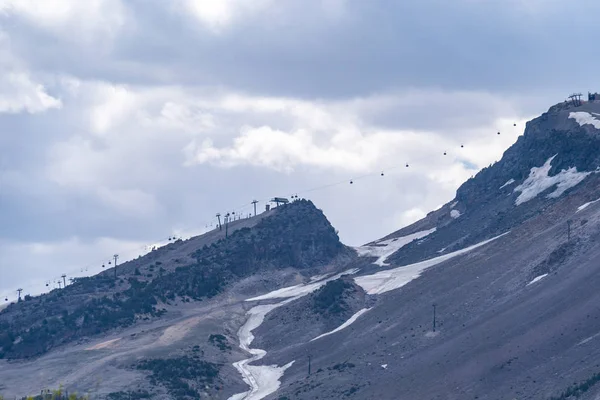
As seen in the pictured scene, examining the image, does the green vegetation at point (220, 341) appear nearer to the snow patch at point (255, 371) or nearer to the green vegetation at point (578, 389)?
the snow patch at point (255, 371)

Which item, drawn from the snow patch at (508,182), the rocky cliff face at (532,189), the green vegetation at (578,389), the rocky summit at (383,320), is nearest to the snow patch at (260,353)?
the rocky summit at (383,320)

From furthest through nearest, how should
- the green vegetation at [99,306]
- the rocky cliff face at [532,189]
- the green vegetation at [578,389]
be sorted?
1. the rocky cliff face at [532,189]
2. the green vegetation at [99,306]
3. the green vegetation at [578,389]

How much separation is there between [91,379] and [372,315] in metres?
35.4

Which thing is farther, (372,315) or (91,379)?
(372,315)

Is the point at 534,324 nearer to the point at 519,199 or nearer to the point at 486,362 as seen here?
the point at 486,362

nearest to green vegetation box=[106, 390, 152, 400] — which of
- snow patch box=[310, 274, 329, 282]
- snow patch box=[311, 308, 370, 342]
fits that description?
snow patch box=[311, 308, 370, 342]

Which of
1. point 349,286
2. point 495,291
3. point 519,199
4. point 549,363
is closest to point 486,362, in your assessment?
point 549,363

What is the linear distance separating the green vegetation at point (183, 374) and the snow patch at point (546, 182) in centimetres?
6703

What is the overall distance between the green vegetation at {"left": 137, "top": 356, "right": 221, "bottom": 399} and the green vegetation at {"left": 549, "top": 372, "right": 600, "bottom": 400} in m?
46.0

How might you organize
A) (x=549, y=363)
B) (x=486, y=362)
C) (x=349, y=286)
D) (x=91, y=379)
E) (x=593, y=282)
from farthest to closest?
(x=349, y=286)
(x=91, y=379)
(x=593, y=282)
(x=486, y=362)
(x=549, y=363)

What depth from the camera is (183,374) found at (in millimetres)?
129125

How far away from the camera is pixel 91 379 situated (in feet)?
425

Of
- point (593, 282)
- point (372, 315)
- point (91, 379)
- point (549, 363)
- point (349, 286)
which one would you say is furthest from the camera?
point (349, 286)

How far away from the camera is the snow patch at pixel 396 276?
16074 centimetres
